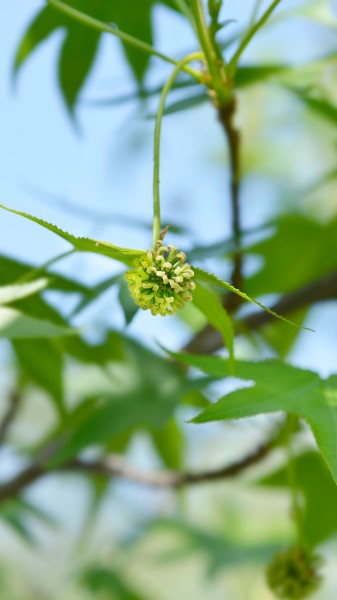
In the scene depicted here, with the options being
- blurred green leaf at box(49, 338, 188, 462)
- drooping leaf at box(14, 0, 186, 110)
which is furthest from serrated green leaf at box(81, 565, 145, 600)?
drooping leaf at box(14, 0, 186, 110)

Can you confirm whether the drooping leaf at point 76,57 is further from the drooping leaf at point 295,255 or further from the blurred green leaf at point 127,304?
the blurred green leaf at point 127,304

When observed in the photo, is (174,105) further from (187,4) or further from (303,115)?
(303,115)

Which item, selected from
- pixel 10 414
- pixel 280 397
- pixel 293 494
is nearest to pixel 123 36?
pixel 280 397

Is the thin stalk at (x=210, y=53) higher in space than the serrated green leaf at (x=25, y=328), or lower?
higher

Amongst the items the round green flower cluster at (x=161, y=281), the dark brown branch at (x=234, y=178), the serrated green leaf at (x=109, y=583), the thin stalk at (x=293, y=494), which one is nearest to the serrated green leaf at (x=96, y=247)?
the round green flower cluster at (x=161, y=281)

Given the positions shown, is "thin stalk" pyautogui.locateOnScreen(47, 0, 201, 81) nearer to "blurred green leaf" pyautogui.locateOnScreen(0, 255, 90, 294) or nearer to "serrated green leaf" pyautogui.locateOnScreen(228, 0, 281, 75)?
"serrated green leaf" pyautogui.locateOnScreen(228, 0, 281, 75)

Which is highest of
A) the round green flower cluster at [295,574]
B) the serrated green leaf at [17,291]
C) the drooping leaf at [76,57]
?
the drooping leaf at [76,57]

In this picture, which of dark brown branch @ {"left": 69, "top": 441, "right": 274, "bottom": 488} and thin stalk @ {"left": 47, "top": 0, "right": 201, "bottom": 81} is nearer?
Answer: thin stalk @ {"left": 47, "top": 0, "right": 201, "bottom": 81}
